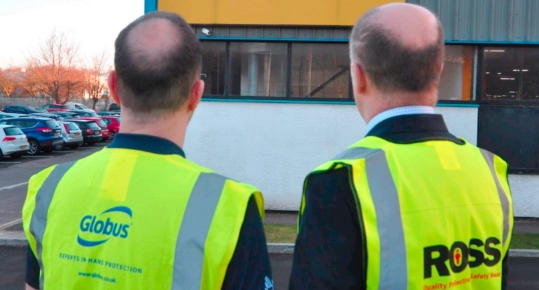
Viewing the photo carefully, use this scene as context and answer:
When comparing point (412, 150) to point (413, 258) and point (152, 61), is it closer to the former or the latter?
point (413, 258)

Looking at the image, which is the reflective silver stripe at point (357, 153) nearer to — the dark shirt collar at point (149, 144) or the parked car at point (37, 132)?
the dark shirt collar at point (149, 144)

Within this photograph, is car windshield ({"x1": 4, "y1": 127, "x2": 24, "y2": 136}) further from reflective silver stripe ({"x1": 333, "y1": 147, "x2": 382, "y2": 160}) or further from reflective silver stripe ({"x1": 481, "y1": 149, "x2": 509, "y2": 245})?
reflective silver stripe ({"x1": 481, "y1": 149, "x2": 509, "y2": 245})

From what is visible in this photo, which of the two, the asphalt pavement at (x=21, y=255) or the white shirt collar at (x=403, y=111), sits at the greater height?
the white shirt collar at (x=403, y=111)

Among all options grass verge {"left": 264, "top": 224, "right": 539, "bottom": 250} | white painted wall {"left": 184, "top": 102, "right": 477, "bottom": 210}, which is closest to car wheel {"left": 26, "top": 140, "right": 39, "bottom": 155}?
white painted wall {"left": 184, "top": 102, "right": 477, "bottom": 210}

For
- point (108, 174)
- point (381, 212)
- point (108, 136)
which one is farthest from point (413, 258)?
point (108, 136)

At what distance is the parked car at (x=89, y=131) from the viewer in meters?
33.3

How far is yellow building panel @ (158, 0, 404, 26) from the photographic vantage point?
12461 millimetres

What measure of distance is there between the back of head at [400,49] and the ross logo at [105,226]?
88 centimetres

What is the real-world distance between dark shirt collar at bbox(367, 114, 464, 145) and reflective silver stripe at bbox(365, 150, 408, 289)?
17cm

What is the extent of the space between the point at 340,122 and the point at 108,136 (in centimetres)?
2724

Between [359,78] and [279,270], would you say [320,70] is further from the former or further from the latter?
[359,78]

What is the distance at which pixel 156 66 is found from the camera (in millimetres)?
1892

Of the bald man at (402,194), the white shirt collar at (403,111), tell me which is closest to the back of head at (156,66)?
the bald man at (402,194)

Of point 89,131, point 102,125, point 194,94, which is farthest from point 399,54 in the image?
point 102,125
